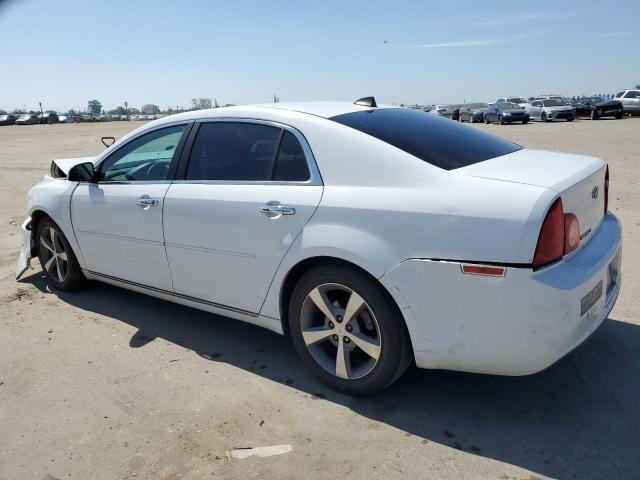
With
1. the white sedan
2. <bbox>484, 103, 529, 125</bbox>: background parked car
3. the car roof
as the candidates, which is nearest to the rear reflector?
the white sedan

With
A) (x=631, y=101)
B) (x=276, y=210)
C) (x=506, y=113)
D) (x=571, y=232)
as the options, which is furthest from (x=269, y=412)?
(x=631, y=101)

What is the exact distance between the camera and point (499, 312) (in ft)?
7.68

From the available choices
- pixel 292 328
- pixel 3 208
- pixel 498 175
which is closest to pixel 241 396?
pixel 292 328

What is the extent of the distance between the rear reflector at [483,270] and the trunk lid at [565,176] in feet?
1.49

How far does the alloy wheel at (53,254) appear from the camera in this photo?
182 inches

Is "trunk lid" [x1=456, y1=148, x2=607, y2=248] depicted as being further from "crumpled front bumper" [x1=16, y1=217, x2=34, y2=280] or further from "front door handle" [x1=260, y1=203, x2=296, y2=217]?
"crumpled front bumper" [x1=16, y1=217, x2=34, y2=280]

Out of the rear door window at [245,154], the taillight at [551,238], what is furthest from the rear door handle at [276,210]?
the taillight at [551,238]

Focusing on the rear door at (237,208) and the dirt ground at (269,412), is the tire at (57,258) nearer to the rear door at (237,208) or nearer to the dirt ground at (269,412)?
the dirt ground at (269,412)

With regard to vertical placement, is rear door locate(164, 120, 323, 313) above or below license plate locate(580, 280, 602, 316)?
above

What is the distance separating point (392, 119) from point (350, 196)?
848 mm

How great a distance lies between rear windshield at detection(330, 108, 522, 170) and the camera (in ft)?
9.27

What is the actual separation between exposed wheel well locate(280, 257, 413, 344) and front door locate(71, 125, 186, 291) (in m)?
Answer: 1.01

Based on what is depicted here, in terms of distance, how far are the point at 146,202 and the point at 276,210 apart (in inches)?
47.1

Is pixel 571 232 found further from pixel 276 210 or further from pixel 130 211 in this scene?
pixel 130 211
